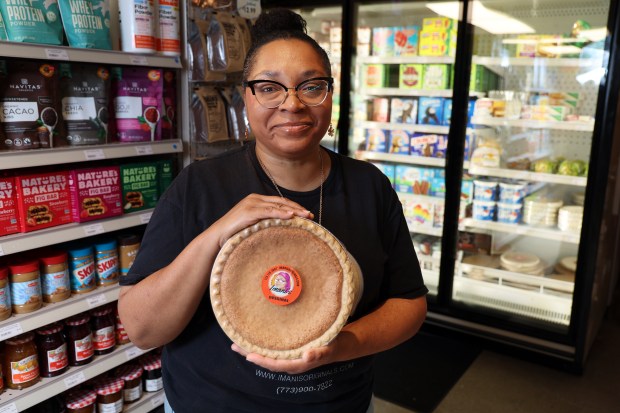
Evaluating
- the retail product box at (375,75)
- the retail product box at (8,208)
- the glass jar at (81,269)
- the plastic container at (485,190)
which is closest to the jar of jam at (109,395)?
the glass jar at (81,269)

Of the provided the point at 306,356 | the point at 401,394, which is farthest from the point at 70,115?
the point at 401,394

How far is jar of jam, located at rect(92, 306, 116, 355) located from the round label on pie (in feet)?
5.41

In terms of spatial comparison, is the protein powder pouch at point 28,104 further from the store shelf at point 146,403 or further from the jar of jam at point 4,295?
the store shelf at point 146,403

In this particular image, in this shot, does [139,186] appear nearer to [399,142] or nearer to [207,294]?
[207,294]

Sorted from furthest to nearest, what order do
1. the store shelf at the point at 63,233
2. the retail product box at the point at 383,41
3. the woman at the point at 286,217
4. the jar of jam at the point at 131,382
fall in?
the retail product box at the point at 383,41, the jar of jam at the point at 131,382, the store shelf at the point at 63,233, the woman at the point at 286,217

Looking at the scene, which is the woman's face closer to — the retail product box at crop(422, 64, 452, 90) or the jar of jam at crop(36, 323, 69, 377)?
the jar of jam at crop(36, 323, 69, 377)

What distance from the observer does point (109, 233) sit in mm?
2471

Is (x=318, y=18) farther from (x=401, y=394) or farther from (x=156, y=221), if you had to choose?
(x=156, y=221)

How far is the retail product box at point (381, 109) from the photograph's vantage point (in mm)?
3953

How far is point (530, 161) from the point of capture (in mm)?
3529

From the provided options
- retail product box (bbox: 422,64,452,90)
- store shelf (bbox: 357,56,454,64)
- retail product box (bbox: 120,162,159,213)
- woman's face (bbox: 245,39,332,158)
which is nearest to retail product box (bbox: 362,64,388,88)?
store shelf (bbox: 357,56,454,64)

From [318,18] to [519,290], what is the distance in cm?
260

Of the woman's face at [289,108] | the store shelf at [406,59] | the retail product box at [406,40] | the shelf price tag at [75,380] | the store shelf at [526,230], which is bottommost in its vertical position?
the shelf price tag at [75,380]

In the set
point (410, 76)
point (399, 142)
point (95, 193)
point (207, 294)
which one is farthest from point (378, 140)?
point (207, 294)
